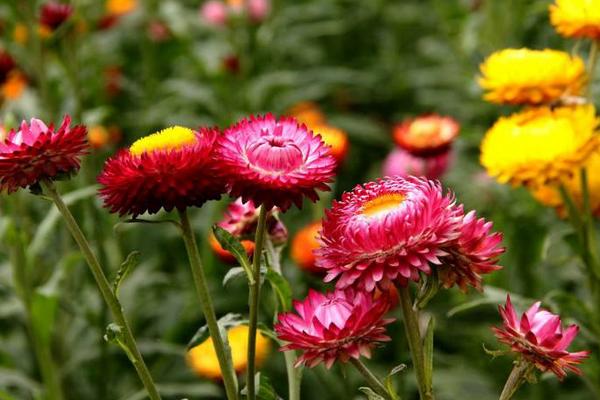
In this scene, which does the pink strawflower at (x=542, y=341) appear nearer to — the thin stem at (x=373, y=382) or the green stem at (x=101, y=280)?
the thin stem at (x=373, y=382)

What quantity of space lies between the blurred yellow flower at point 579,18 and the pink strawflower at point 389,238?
0.80 meters

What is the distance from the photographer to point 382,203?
0.97m

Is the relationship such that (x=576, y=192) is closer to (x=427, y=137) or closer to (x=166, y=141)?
(x=427, y=137)

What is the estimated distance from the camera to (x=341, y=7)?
4445mm

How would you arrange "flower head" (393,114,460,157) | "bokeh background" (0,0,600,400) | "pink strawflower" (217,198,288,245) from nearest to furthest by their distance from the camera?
"pink strawflower" (217,198,288,245) → "flower head" (393,114,460,157) → "bokeh background" (0,0,600,400)

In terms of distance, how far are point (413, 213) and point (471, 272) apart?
0.09 meters

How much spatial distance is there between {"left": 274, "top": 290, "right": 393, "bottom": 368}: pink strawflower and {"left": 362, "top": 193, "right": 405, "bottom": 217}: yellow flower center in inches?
3.3

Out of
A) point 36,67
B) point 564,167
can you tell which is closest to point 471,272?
point 564,167

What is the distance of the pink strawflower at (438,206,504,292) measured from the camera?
0.96 meters

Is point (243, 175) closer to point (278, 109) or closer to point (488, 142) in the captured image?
point (488, 142)

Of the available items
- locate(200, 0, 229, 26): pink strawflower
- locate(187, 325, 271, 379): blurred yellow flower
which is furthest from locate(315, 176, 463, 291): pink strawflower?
locate(200, 0, 229, 26): pink strawflower

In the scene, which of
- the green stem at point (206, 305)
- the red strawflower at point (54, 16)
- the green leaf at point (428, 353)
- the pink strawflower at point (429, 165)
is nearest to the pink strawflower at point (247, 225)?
the green stem at point (206, 305)

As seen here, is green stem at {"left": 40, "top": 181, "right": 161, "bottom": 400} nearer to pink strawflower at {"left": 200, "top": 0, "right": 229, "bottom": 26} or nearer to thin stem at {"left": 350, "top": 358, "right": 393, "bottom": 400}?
thin stem at {"left": 350, "top": 358, "right": 393, "bottom": 400}

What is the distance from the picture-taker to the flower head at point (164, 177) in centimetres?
100
